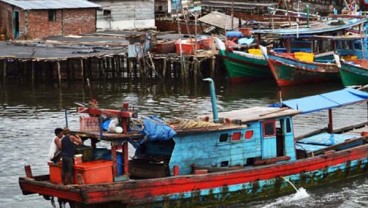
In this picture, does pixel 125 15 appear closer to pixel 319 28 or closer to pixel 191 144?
pixel 319 28

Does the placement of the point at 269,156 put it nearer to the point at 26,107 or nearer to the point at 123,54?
the point at 26,107

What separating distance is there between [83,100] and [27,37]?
45.7ft

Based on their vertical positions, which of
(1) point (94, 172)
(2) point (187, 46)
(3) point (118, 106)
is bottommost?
(3) point (118, 106)

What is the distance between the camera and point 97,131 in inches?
898

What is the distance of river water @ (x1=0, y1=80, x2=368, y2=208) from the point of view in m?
26.7

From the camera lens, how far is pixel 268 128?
2550cm

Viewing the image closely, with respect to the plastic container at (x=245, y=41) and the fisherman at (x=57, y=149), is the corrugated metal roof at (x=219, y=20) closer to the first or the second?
the plastic container at (x=245, y=41)

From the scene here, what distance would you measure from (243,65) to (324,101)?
2354cm

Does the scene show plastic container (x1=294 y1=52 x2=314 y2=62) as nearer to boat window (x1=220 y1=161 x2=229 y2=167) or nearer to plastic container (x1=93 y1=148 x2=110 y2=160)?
boat window (x1=220 y1=161 x2=229 y2=167)

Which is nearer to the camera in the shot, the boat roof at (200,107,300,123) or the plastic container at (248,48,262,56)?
the boat roof at (200,107,300,123)

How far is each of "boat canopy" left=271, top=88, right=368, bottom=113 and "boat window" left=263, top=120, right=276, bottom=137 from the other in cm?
133

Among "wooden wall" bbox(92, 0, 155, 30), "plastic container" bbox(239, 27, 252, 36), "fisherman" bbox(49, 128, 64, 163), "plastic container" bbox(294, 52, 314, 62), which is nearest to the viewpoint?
"fisherman" bbox(49, 128, 64, 163)

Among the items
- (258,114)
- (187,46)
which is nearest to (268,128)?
(258,114)

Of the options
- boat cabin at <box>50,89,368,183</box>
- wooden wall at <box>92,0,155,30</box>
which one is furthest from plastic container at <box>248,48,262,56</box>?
boat cabin at <box>50,89,368,183</box>
